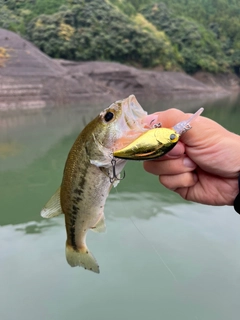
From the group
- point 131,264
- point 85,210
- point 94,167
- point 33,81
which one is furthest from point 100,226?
point 33,81

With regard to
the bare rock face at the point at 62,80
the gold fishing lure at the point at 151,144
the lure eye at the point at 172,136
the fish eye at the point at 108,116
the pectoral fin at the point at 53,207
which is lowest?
the bare rock face at the point at 62,80

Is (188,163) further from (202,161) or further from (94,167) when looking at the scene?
(94,167)

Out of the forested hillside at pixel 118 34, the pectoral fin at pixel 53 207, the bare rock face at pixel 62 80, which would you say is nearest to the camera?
the pectoral fin at pixel 53 207

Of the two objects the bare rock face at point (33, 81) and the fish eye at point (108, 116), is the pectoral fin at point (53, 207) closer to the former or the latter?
the fish eye at point (108, 116)

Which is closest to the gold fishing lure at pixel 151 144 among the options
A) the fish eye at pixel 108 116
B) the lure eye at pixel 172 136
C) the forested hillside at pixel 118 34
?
the lure eye at pixel 172 136

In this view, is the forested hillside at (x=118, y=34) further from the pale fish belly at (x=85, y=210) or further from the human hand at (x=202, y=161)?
the pale fish belly at (x=85, y=210)

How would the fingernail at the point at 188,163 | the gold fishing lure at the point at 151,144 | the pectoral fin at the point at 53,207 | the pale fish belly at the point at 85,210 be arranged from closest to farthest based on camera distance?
1. the gold fishing lure at the point at 151,144
2. the pale fish belly at the point at 85,210
3. the pectoral fin at the point at 53,207
4. the fingernail at the point at 188,163

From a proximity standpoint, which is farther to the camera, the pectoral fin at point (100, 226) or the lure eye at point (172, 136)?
the pectoral fin at point (100, 226)

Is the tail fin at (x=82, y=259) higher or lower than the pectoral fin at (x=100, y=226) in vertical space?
lower
